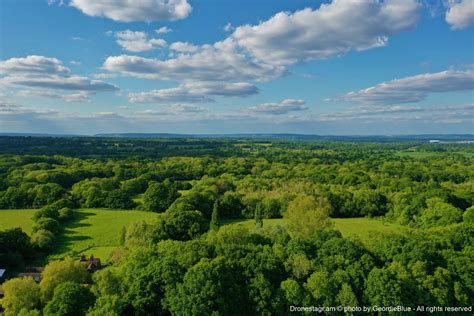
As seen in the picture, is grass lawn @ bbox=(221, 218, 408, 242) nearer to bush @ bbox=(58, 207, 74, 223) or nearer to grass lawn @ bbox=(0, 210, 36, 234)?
bush @ bbox=(58, 207, 74, 223)

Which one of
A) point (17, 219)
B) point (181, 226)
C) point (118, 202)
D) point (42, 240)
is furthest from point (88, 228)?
point (181, 226)

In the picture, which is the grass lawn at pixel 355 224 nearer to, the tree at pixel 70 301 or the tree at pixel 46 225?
the tree at pixel 46 225

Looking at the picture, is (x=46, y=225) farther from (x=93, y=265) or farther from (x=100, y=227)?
(x=93, y=265)

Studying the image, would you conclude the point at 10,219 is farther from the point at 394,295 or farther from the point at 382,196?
the point at 382,196

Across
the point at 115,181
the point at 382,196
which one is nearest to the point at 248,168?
the point at 115,181

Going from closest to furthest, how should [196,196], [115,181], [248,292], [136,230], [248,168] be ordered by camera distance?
1. [248,292]
2. [136,230]
3. [196,196]
4. [115,181]
5. [248,168]

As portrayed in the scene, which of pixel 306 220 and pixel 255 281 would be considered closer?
pixel 255 281
